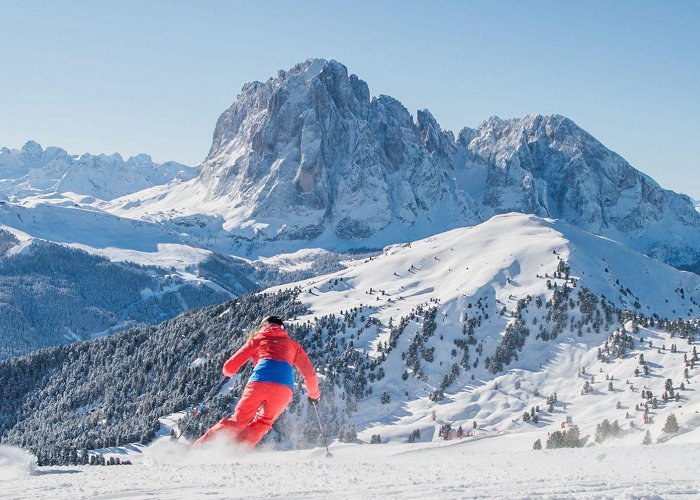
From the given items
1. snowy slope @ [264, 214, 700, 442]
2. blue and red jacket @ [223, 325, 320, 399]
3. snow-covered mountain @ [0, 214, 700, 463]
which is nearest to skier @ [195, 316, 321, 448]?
blue and red jacket @ [223, 325, 320, 399]

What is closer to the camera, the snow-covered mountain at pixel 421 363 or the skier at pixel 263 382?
the skier at pixel 263 382

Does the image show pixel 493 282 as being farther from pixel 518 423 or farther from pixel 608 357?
pixel 518 423

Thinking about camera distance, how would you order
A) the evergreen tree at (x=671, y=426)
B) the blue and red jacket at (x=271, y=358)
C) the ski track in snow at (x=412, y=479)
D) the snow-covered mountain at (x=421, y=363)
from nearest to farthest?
the ski track in snow at (x=412, y=479) < the blue and red jacket at (x=271, y=358) < the evergreen tree at (x=671, y=426) < the snow-covered mountain at (x=421, y=363)

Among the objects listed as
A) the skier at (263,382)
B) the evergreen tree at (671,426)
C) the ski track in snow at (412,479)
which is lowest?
the evergreen tree at (671,426)

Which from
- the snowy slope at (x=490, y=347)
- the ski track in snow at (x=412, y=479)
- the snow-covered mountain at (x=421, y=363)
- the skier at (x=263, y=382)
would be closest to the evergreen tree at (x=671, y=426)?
the snow-covered mountain at (x=421, y=363)

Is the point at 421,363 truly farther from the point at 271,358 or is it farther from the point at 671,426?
the point at 271,358

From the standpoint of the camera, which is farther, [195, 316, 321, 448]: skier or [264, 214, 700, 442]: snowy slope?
[264, 214, 700, 442]: snowy slope

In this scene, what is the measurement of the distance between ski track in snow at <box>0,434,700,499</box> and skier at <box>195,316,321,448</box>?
4.12 feet

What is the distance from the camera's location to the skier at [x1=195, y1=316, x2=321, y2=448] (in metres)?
24.9

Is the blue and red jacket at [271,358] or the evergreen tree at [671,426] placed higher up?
the blue and red jacket at [271,358]

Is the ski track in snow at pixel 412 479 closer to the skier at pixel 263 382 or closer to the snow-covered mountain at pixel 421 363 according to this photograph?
the skier at pixel 263 382

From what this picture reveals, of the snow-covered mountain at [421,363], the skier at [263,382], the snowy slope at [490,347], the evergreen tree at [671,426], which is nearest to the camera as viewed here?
the skier at [263,382]

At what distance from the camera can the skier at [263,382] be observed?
2488 cm

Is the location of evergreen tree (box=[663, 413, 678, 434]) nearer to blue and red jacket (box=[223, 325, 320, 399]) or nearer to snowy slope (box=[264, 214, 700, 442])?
snowy slope (box=[264, 214, 700, 442])
